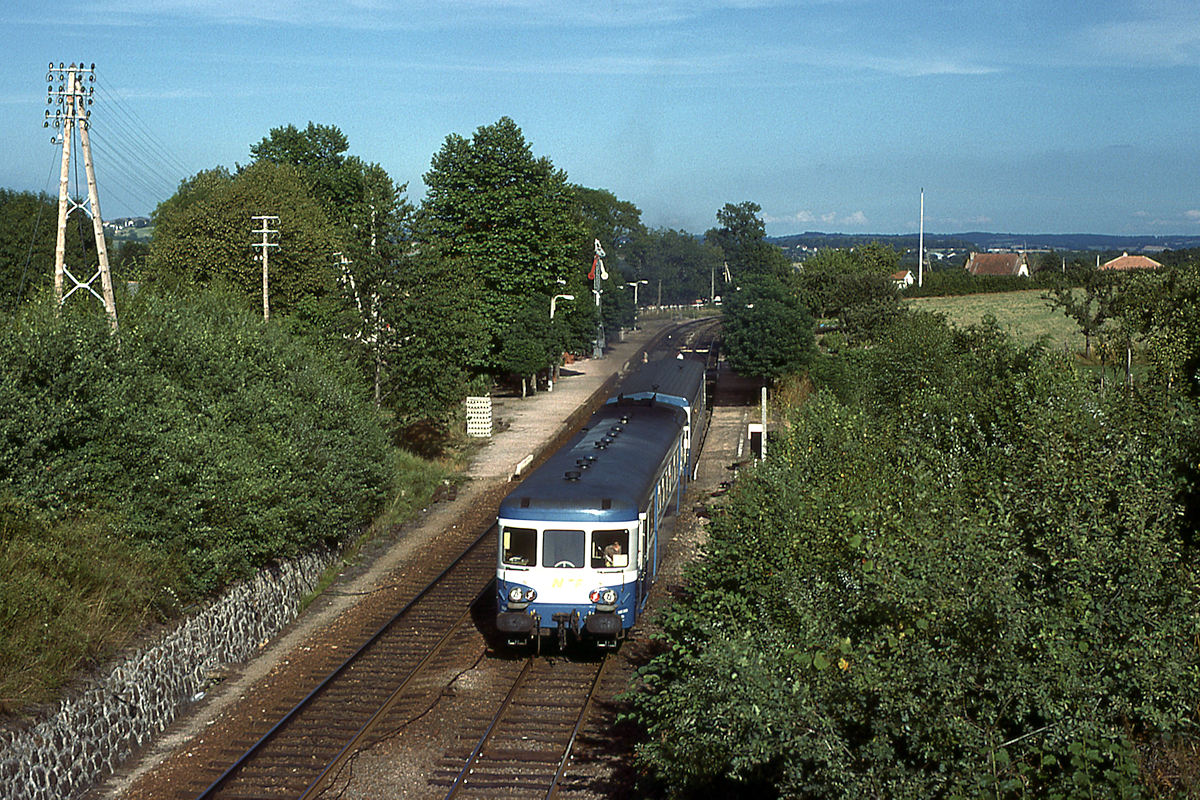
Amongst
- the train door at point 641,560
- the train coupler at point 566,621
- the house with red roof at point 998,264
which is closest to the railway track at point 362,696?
the train coupler at point 566,621

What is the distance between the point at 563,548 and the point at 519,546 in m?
0.69

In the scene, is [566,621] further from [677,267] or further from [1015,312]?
[677,267]

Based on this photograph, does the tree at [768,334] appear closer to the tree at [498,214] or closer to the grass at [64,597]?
the tree at [498,214]

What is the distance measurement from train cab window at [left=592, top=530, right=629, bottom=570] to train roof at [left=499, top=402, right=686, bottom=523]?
0.24 meters

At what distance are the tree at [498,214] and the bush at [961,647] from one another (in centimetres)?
3890

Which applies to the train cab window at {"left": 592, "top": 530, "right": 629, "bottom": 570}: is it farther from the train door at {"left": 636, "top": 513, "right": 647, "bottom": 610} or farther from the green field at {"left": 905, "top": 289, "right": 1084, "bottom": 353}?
the green field at {"left": 905, "top": 289, "right": 1084, "bottom": 353}

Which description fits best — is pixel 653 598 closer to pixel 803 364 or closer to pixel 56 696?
pixel 56 696

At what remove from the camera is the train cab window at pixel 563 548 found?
585 inches

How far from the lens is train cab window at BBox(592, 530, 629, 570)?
1490cm

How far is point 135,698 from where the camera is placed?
533 inches

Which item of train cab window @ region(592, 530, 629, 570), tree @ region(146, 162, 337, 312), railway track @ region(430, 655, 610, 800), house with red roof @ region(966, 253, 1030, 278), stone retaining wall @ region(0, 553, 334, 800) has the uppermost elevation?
house with red roof @ region(966, 253, 1030, 278)

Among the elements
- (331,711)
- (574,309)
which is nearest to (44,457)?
(331,711)

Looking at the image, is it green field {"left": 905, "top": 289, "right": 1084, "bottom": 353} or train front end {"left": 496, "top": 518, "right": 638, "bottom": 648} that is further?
green field {"left": 905, "top": 289, "right": 1084, "bottom": 353}

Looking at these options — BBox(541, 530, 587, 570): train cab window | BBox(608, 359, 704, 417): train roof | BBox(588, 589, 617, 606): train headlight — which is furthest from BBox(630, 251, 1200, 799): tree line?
BBox(608, 359, 704, 417): train roof
